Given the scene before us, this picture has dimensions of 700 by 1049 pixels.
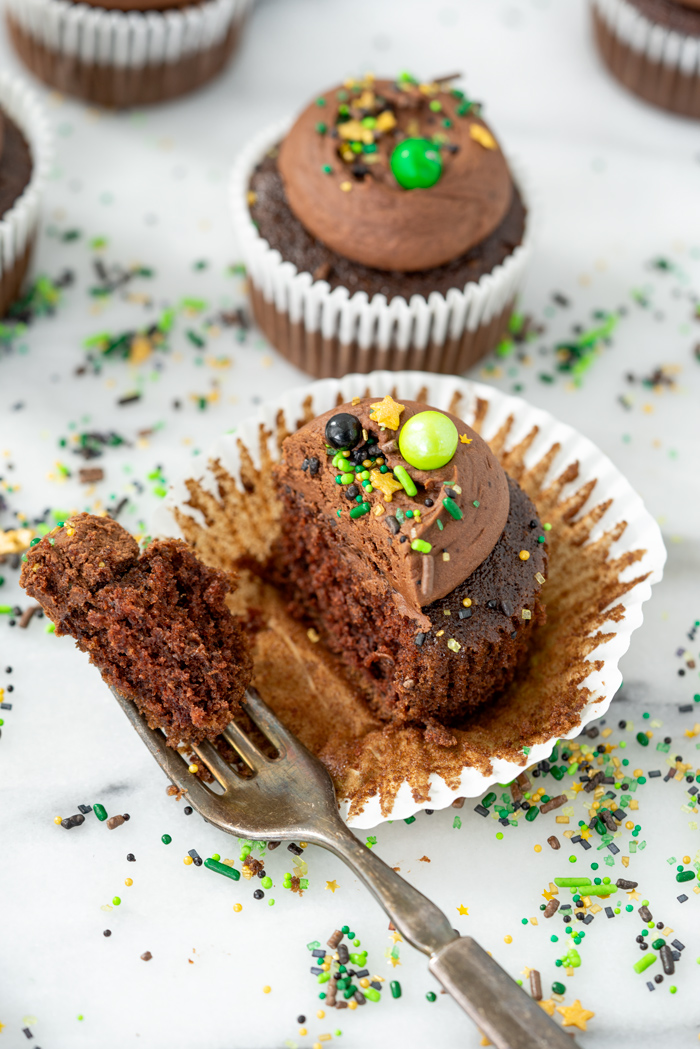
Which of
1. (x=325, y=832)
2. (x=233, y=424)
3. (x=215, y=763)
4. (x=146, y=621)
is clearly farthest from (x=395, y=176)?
Answer: (x=325, y=832)

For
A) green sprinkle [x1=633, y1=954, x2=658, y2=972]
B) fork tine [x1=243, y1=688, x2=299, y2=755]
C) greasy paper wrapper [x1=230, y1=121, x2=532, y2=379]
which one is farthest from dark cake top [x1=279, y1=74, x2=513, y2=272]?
green sprinkle [x1=633, y1=954, x2=658, y2=972]

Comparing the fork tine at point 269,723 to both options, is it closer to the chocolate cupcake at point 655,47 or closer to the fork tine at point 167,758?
the fork tine at point 167,758

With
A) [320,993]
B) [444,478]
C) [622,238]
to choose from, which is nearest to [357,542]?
[444,478]

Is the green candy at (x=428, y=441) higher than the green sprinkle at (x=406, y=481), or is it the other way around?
the green candy at (x=428, y=441)

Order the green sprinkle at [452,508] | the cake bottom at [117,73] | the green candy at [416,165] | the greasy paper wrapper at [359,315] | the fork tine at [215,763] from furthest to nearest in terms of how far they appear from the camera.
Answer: the cake bottom at [117,73], the greasy paper wrapper at [359,315], the green candy at [416,165], the fork tine at [215,763], the green sprinkle at [452,508]

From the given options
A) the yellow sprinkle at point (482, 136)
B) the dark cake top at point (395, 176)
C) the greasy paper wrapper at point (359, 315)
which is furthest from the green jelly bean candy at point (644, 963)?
the yellow sprinkle at point (482, 136)

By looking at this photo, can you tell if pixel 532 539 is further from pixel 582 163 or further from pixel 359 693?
pixel 582 163
